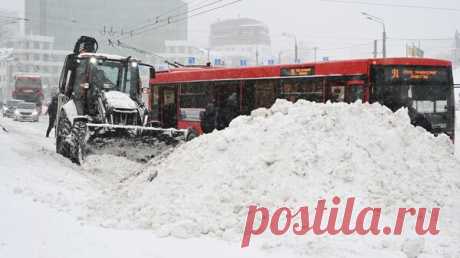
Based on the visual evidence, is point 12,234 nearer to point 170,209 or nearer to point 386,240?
point 170,209

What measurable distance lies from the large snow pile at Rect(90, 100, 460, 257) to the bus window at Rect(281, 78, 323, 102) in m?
4.94

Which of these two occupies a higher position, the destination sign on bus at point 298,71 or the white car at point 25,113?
the destination sign on bus at point 298,71

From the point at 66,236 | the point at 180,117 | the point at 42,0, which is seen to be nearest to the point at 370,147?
the point at 66,236

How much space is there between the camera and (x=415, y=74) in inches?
553

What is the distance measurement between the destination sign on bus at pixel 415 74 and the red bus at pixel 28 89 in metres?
39.1

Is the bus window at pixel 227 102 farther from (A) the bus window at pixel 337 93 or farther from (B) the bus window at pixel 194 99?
(A) the bus window at pixel 337 93

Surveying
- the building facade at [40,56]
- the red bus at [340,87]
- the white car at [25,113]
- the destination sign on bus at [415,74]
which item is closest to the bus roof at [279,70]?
the red bus at [340,87]

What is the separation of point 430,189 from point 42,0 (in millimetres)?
123117

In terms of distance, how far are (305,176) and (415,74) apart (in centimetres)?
761

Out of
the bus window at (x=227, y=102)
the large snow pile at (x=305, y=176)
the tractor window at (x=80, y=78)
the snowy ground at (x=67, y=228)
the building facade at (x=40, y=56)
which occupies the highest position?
the building facade at (x=40, y=56)

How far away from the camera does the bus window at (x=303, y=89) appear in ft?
47.9

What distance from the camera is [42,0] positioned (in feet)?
388

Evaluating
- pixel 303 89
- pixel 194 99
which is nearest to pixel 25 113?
pixel 194 99

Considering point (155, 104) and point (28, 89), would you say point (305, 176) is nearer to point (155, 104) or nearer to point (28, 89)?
point (155, 104)
